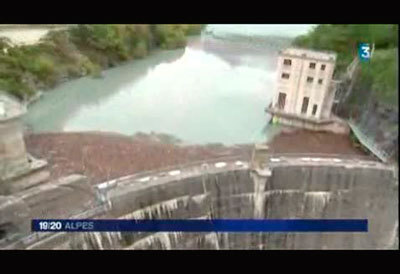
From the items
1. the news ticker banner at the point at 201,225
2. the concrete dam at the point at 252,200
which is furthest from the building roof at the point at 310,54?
the news ticker banner at the point at 201,225

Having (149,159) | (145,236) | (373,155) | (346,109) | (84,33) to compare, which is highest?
(84,33)

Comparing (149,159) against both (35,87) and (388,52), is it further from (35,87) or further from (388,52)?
(388,52)

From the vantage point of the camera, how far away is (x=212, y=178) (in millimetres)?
3049

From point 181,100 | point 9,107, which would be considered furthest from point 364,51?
point 9,107

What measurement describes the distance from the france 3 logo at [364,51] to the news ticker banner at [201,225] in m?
0.75

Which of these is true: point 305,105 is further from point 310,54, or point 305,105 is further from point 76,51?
point 76,51

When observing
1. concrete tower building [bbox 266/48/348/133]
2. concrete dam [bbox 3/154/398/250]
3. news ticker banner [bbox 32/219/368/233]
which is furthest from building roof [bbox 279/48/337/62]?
news ticker banner [bbox 32/219/368/233]

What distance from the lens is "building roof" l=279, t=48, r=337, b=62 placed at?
2771mm

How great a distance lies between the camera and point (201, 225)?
7.64 feet

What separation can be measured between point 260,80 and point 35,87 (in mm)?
1311

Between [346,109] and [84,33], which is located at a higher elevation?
[84,33]

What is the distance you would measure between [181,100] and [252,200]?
0.73m

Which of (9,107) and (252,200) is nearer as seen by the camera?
(9,107)

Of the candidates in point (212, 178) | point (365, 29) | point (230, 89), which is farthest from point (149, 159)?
point (365, 29)
